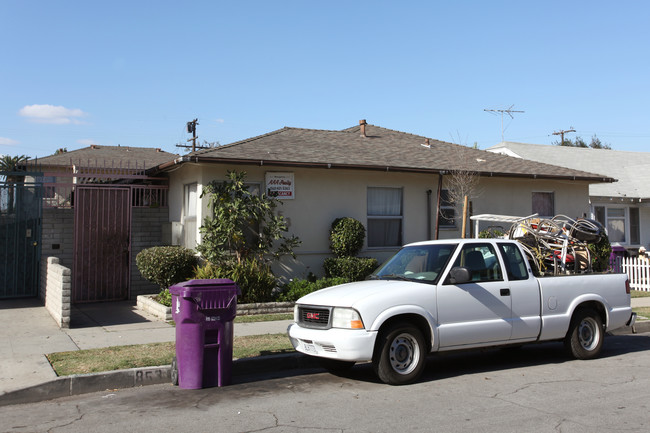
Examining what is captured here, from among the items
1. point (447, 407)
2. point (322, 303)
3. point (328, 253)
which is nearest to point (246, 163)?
point (328, 253)

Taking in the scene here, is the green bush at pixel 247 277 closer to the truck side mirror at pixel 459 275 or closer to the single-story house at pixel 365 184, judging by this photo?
the single-story house at pixel 365 184

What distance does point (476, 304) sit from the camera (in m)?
7.54

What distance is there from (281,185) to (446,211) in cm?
510

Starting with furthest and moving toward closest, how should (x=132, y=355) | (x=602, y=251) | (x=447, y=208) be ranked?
(x=447, y=208) < (x=602, y=251) < (x=132, y=355)

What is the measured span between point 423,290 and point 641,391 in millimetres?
2737

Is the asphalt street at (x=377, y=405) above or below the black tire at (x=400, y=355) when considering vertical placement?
below

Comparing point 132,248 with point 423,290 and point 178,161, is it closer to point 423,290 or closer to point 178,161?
point 178,161

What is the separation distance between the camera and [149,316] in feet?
38.6

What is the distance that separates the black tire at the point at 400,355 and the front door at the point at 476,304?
333 millimetres

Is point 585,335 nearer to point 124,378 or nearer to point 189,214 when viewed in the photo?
point 124,378

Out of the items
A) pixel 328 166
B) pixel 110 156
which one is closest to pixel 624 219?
pixel 328 166

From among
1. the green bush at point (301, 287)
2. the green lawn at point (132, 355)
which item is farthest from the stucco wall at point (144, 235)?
the green lawn at point (132, 355)

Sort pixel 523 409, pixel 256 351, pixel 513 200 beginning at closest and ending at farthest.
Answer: pixel 523 409 < pixel 256 351 < pixel 513 200

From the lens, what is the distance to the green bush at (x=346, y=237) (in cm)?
1384
